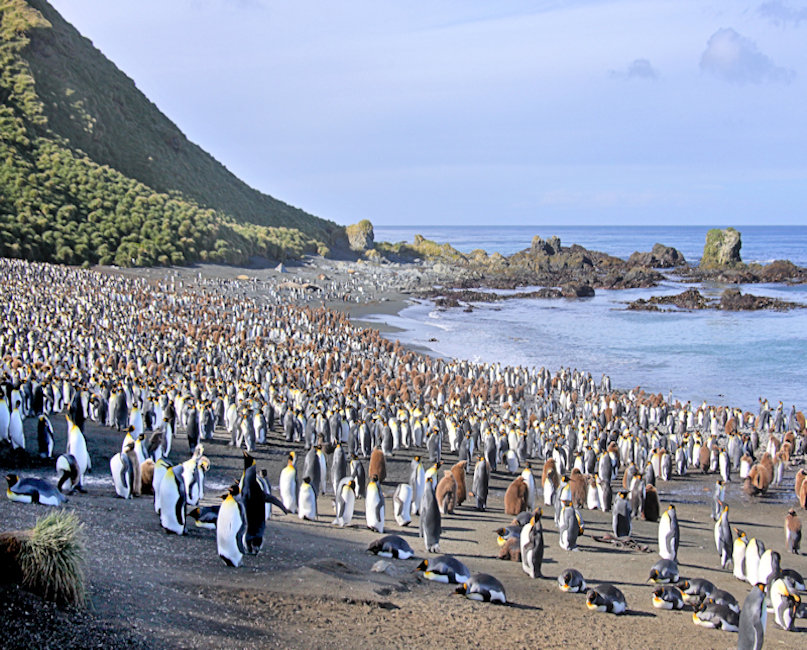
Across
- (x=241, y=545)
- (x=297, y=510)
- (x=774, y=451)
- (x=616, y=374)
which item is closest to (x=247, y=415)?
(x=297, y=510)

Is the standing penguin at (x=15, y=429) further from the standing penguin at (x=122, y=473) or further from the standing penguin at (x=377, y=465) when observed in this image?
the standing penguin at (x=377, y=465)

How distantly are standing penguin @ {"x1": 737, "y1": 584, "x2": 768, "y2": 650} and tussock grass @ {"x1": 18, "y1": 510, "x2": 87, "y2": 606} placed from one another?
5.24m

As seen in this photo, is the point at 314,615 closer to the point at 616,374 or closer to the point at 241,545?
the point at 241,545

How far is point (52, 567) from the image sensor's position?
203 inches

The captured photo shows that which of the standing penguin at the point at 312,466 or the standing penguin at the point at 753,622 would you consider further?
the standing penguin at the point at 312,466

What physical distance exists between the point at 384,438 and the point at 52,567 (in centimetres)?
906

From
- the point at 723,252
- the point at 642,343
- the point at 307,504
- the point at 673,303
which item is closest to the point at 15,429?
the point at 307,504

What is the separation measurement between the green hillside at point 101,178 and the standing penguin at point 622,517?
41.1m

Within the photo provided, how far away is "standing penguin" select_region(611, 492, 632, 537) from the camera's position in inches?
389

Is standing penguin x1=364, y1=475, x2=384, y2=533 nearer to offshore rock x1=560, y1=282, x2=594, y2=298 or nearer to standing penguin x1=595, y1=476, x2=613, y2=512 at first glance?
standing penguin x1=595, y1=476, x2=613, y2=512

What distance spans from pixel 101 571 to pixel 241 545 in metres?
1.34

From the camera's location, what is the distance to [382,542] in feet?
26.9

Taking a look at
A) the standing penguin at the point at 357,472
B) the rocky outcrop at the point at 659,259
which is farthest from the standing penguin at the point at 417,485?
the rocky outcrop at the point at 659,259

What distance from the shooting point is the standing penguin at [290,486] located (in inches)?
384
